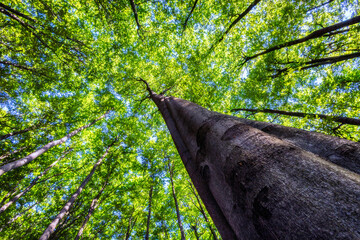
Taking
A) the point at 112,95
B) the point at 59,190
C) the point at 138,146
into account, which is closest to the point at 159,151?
the point at 138,146

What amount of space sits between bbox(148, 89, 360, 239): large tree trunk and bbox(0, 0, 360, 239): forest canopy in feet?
15.1

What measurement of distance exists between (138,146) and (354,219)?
41.8ft

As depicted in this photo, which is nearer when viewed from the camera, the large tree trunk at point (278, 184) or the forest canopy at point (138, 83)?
the large tree trunk at point (278, 184)

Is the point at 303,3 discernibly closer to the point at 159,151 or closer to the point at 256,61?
the point at 256,61

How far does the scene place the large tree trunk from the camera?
0.61 metres

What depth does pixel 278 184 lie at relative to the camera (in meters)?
0.82

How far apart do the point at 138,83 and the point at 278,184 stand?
8946 millimetres

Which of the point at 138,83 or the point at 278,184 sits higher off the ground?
the point at 138,83

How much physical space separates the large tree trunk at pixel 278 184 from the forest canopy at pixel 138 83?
15.1 ft

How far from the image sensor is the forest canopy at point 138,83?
5.72m

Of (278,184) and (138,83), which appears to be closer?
(278,184)

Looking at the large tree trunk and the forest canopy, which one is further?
the forest canopy

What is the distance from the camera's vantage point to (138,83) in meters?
A: 8.70

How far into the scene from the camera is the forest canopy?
5.72 m
